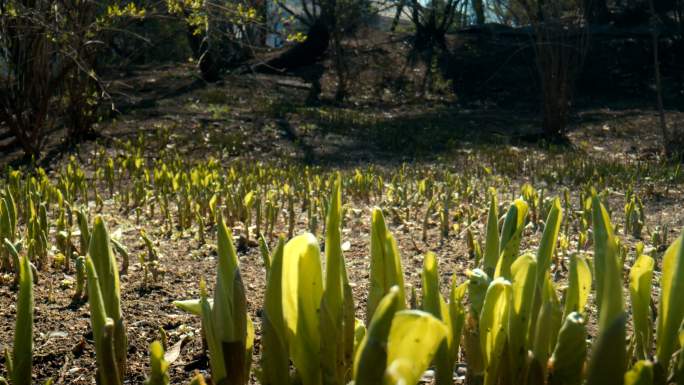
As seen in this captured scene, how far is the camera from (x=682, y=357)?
0.92 m

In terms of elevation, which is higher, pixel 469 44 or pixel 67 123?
pixel 469 44

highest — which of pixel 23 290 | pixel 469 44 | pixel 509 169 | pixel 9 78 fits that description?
pixel 469 44

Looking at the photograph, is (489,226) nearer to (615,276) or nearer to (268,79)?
(615,276)

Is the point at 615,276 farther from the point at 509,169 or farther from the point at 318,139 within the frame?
the point at 318,139

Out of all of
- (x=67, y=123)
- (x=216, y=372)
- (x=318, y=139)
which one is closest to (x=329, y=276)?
(x=216, y=372)

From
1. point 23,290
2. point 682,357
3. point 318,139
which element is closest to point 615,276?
point 682,357

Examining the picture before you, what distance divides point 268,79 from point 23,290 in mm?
11589

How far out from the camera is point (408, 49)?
14891 mm

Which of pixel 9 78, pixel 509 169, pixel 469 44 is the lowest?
pixel 509 169

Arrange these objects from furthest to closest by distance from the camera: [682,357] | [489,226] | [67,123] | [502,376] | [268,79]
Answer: [268,79], [67,123], [489,226], [502,376], [682,357]

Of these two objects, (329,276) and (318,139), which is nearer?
(329,276)

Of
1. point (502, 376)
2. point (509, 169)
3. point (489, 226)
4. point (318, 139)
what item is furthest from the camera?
point (318, 139)

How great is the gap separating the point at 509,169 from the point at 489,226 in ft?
18.3

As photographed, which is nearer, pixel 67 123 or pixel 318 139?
pixel 67 123
